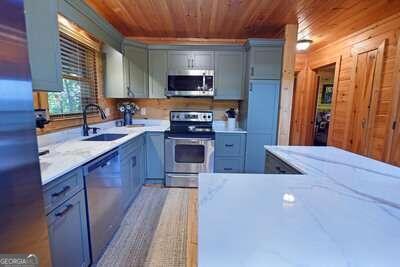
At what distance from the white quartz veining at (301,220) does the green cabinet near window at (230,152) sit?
6.22 feet

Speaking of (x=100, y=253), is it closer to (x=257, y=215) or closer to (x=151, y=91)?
(x=257, y=215)

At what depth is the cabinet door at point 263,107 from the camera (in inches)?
118

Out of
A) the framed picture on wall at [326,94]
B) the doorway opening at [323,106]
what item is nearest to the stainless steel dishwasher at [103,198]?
the doorway opening at [323,106]

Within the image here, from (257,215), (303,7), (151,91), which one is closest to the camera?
(257,215)

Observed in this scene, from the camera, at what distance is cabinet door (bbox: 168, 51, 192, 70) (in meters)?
3.24

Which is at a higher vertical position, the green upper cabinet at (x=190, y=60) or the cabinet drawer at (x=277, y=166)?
the green upper cabinet at (x=190, y=60)

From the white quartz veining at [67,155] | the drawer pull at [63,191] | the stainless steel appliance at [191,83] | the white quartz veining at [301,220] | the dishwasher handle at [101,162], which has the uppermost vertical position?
the stainless steel appliance at [191,83]

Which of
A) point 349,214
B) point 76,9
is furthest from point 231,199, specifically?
point 76,9

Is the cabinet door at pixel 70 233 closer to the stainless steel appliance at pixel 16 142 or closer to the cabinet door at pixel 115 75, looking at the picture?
the stainless steel appliance at pixel 16 142

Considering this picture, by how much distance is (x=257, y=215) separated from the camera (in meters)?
0.74

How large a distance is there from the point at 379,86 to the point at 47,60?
12.2ft

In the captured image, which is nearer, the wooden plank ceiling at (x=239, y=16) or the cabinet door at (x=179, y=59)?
the wooden plank ceiling at (x=239, y=16)

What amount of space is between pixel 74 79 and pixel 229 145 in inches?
86.9

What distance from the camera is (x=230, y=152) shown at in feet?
10.4
